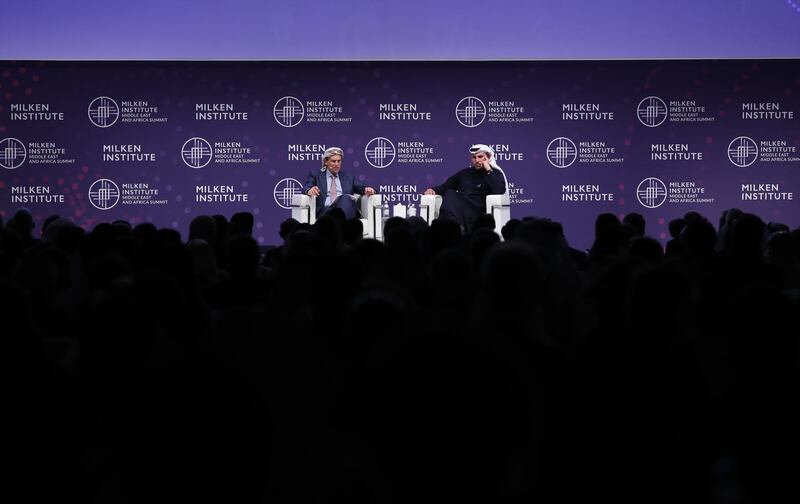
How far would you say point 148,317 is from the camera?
1758 mm

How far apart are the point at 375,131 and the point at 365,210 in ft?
5.80

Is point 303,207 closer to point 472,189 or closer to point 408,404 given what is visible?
point 472,189

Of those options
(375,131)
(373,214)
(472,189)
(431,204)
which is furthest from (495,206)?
(375,131)

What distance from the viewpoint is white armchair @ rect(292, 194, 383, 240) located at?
910cm

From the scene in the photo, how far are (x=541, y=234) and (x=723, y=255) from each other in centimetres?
71

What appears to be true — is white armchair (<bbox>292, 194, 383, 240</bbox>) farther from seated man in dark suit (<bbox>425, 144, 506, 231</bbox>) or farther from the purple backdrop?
Answer: the purple backdrop

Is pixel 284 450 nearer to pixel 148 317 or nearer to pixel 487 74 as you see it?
pixel 148 317

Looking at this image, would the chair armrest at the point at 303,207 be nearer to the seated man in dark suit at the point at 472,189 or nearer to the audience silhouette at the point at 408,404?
the seated man in dark suit at the point at 472,189

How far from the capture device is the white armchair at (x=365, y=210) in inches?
358

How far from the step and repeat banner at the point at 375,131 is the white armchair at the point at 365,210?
1.50 m

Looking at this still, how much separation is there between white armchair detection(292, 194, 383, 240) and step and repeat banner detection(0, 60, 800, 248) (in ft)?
4.93

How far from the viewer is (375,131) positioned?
35.2 feet

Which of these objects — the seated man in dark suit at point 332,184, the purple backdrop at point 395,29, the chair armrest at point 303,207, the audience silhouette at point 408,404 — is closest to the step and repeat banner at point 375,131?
the purple backdrop at point 395,29

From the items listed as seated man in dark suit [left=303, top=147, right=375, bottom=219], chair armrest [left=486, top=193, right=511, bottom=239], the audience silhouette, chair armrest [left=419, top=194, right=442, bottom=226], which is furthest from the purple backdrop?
the audience silhouette
